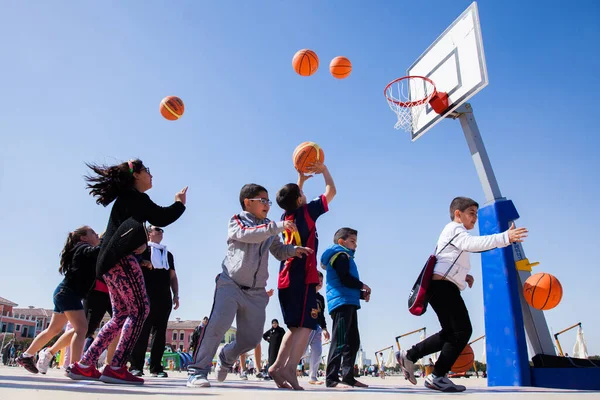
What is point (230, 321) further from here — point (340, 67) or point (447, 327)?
point (340, 67)

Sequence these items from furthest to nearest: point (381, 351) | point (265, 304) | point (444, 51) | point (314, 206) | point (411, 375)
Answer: point (381, 351)
point (444, 51)
point (411, 375)
point (314, 206)
point (265, 304)

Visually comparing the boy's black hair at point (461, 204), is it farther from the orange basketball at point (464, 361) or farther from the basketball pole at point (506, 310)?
the orange basketball at point (464, 361)

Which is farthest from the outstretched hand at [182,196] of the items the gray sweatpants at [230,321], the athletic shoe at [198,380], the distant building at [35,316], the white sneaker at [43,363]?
the distant building at [35,316]

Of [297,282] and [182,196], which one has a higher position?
[182,196]

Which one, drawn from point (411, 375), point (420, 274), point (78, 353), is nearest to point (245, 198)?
point (420, 274)

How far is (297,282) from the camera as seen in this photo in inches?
187

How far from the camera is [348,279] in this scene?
5.51m

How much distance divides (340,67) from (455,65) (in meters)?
2.39

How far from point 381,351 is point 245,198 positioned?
30696 mm

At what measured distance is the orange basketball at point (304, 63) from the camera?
9.07 meters

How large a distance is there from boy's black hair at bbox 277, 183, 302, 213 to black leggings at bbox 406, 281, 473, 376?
1.74m

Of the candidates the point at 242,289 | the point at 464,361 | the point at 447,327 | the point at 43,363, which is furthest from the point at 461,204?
the point at 43,363

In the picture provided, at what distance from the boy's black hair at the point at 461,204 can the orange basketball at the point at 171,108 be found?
5.48 m

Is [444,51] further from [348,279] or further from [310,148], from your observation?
[348,279]
